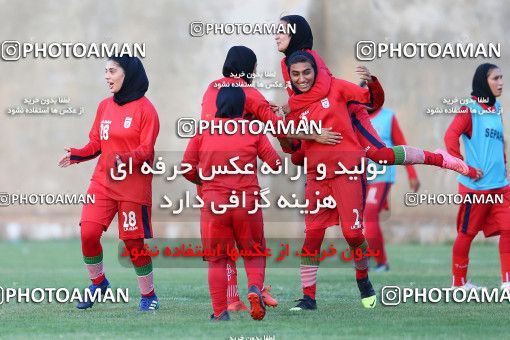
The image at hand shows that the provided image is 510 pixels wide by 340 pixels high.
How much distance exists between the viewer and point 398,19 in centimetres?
2205

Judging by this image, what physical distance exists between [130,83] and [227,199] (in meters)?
1.75

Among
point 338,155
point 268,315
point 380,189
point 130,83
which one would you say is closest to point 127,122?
point 130,83

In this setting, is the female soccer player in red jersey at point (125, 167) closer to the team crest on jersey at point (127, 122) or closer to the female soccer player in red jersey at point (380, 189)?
the team crest on jersey at point (127, 122)

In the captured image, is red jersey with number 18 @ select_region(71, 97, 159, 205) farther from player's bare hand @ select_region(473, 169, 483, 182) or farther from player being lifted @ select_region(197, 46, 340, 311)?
player's bare hand @ select_region(473, 169, 483, 182)

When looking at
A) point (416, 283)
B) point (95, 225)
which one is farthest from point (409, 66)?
point (95, 225)

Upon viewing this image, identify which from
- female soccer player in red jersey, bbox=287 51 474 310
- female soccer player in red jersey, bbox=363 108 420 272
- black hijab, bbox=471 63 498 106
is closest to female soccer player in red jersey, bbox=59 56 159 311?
female soccer player in red jersey, bbox=287 51 474 310

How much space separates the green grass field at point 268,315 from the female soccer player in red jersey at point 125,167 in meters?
0.53

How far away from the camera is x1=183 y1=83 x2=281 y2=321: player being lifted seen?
32.1 ft

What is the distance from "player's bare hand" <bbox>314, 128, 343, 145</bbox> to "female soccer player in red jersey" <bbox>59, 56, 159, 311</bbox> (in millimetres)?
1339

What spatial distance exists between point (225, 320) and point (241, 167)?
113 cm

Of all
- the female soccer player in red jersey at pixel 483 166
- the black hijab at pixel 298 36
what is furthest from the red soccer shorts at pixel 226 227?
the female soccer player in red jersey at pixel 483 166

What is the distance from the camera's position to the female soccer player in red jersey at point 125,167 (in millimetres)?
10852

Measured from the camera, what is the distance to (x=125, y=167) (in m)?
10.9

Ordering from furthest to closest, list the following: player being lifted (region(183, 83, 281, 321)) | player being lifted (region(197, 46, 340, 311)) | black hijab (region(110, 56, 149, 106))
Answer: black hijab (region(110, 56, 149, 106)) → player being lifted (region(197, 46, 340, 311)) → player being lifted (region(183, 83, 281, 321))
